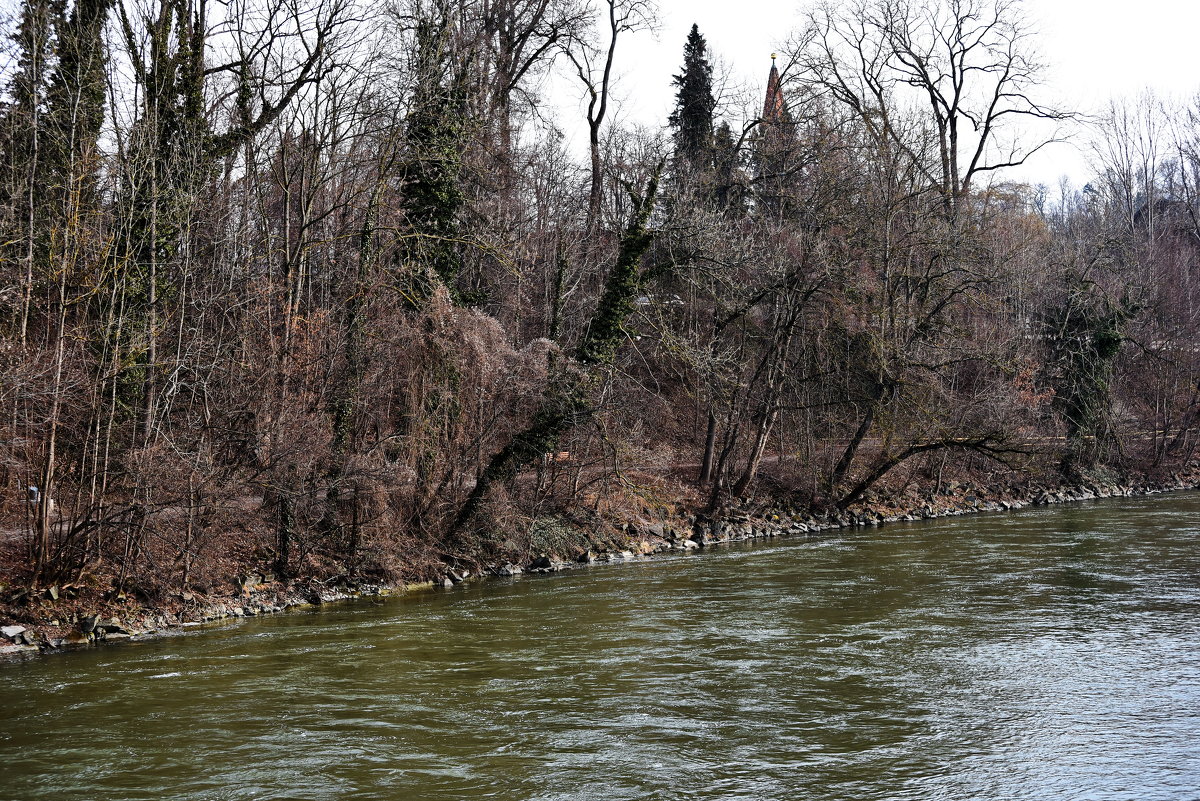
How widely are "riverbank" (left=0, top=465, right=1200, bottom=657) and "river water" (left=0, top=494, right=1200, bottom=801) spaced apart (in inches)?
31.2

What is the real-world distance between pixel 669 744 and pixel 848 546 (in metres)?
16.0

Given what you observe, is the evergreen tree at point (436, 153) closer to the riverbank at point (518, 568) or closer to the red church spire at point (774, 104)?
the riverbank at point (518, 568)

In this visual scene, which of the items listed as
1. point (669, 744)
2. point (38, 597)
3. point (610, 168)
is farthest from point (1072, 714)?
point (610, 168)

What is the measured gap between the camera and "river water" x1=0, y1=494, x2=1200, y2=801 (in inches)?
334

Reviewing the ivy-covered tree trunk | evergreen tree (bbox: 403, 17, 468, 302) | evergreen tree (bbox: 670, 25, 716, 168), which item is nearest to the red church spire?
evergreen tree (bbox: 670, 25, 716, 168)

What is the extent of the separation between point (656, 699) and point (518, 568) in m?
10.9

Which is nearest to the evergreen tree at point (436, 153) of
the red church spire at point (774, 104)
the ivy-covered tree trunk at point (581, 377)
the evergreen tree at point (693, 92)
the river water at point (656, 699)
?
the ivy-covered tree trunk at point (581, 377)

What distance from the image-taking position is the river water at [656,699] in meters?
8.48

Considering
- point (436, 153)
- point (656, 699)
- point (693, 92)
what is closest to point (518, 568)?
point (436, 153)

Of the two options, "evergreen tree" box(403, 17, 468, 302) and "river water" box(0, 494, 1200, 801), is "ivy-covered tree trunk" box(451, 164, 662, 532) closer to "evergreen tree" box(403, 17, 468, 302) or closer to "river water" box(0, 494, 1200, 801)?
"evergreen tree" box(403, 17, 468, 302)

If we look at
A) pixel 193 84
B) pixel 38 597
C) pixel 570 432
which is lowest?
pixel 38 597

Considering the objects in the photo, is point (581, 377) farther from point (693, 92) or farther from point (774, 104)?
point (693, 92)

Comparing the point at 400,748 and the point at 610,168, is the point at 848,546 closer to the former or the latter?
the point at 610,168

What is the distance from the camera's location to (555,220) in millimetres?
34656
